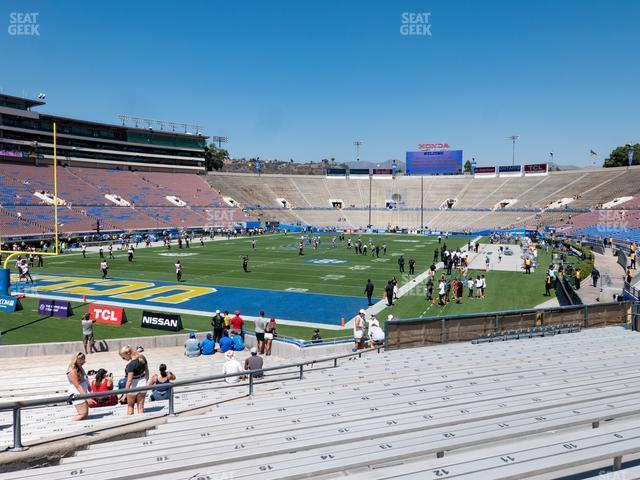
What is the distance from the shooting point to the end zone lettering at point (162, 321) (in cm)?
1702

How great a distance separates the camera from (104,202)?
58406 millimetres

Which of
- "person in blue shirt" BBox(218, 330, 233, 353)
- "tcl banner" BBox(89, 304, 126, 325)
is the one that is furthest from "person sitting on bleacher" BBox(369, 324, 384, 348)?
"tcl banner" BBox(89, 304, 126, 325)

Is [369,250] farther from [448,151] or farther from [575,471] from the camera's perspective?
[448,151]

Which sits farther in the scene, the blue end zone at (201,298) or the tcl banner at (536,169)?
the tcl banner at (536,169)

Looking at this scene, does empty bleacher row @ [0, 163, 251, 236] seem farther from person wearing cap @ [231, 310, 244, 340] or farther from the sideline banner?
person wearing cap @ [231, 310, 244, 340]

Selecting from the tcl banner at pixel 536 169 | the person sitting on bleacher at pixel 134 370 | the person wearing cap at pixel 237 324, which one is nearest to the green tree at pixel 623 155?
the tcl banner at pixel 536 169

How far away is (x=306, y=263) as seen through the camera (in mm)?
34906

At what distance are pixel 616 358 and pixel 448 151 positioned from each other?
8599cm

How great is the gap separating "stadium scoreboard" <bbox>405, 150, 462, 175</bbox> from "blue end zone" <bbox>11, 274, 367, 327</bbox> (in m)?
71.9

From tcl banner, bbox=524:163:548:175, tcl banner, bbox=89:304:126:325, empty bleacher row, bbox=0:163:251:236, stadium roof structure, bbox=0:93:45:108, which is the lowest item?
tcl banner, bbox=89:304:126:325

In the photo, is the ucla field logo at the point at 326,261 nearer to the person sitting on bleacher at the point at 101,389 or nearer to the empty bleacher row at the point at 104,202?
the empty bleacher row at the point at 104,202

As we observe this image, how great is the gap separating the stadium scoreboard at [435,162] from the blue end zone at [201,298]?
236 feet

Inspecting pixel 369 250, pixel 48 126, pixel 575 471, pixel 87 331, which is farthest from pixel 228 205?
pixel 575 471

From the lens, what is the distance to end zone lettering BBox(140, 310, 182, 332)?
1702cm
